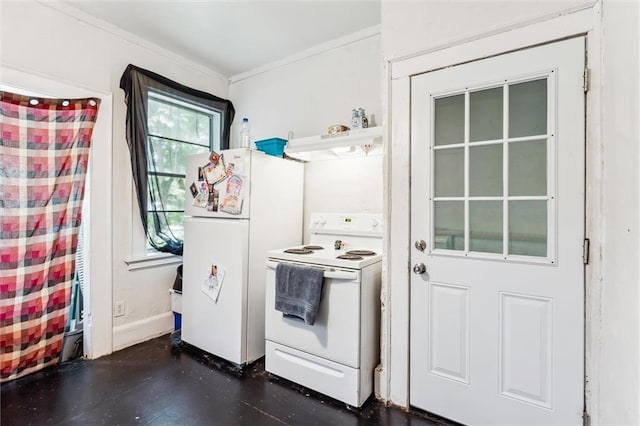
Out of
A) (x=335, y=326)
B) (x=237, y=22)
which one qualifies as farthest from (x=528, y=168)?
(x=237, y=22)

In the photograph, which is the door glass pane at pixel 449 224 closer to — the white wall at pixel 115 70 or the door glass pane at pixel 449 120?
the door glass pane at pixel 449 120

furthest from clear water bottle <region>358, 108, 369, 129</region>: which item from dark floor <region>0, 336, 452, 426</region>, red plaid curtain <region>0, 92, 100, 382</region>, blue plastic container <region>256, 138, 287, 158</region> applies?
red plaid curtain <region>0, 92, 100, 382</region>

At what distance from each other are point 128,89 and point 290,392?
2.62m

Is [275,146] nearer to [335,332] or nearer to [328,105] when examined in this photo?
[328,105]

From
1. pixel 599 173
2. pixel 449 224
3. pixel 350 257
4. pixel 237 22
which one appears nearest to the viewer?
pixel 599 173

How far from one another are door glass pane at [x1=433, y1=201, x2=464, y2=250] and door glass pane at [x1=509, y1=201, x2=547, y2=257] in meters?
0.23

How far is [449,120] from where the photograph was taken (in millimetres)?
1755

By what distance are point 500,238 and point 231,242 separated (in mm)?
1728

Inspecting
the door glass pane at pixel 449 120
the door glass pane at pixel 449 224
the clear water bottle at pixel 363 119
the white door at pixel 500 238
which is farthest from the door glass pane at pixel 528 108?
the clear water bottle at pixel 363 119

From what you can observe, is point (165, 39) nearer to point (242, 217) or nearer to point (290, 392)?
point (242, 217)

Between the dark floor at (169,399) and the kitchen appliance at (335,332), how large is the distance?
11 centimetres

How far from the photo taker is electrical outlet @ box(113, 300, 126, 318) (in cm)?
255

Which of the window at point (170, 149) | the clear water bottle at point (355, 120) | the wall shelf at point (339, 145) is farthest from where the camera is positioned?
the window at point (170, 149)

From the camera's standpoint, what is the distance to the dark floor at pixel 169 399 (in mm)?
1726
